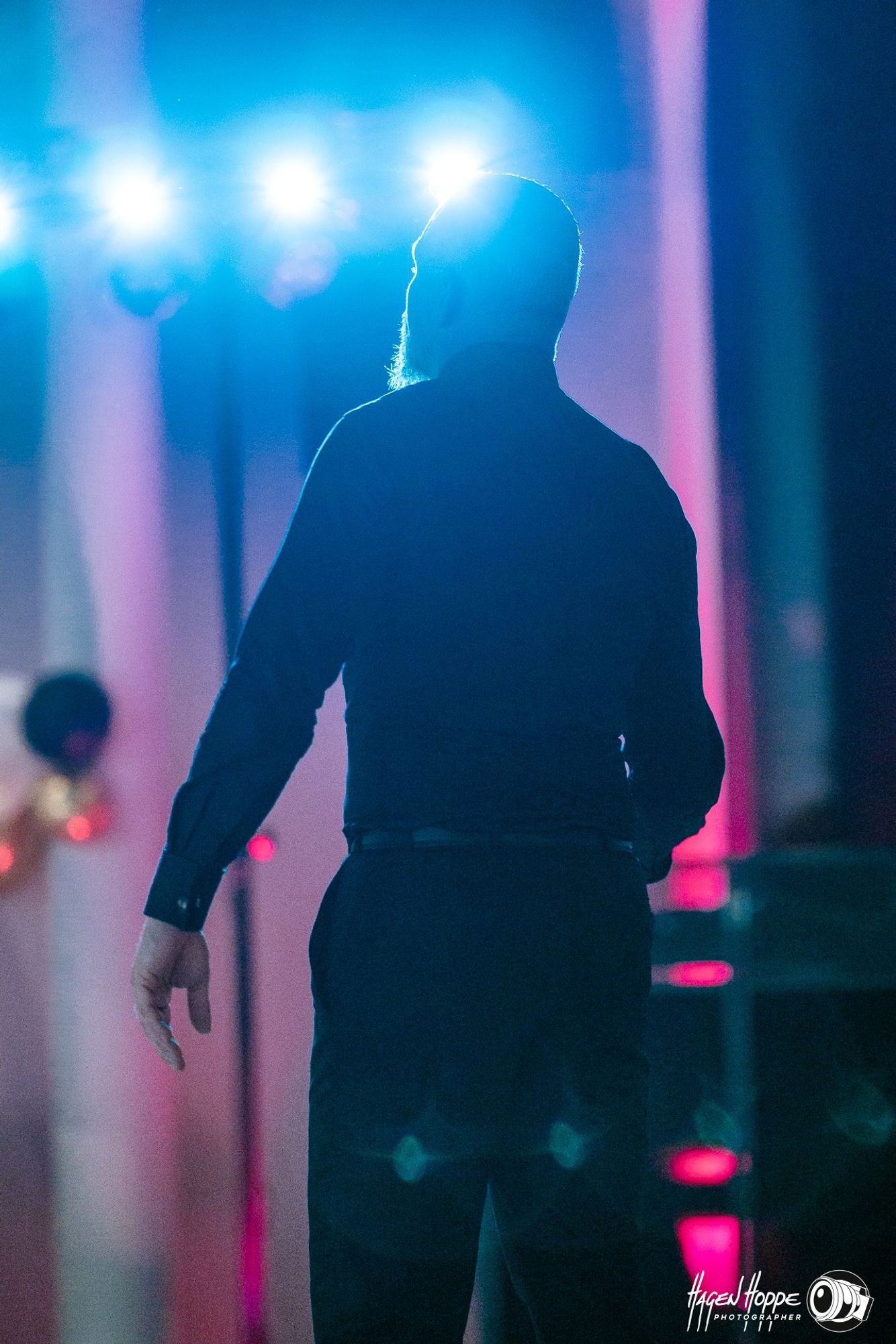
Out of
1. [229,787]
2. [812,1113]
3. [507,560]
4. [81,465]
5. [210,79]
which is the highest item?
[210,79]

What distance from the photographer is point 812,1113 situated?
1577mm

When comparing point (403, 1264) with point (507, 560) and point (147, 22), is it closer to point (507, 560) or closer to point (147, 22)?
point (507, 560)

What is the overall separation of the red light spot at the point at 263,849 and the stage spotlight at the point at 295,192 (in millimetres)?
1092

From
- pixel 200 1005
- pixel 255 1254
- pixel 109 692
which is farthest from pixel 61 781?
pixel 200 1005

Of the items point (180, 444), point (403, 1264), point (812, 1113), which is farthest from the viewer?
point (180, 444)

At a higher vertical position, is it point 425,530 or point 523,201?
point 523,201

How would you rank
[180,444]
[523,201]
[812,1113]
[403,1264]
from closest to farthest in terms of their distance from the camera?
[403,1264]
[523,201]
[812,1113]
[180,444]

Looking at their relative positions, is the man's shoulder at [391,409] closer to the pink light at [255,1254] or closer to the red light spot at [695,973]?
the red light spot at [695,973]

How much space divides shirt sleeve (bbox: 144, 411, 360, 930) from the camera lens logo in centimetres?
127

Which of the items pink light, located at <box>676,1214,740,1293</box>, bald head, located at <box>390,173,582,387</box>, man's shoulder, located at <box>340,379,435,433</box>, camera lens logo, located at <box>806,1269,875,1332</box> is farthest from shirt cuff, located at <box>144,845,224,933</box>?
camera lens logo, located at <box>806,1269,875,1332</box>

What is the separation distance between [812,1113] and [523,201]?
53.7 inches

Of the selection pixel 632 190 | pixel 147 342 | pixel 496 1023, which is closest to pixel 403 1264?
pixel 496 1023

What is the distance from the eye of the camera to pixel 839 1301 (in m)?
1.57

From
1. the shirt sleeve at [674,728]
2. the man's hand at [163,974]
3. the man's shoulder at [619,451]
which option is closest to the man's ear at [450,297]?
the man's shoulder at [619,451]
